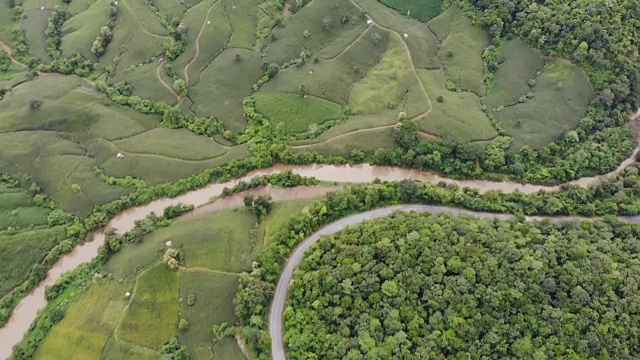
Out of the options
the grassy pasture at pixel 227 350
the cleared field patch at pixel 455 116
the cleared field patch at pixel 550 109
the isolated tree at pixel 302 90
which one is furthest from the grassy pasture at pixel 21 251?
the cleared field patch at pixel 550 109

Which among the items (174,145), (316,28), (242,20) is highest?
(316,28)

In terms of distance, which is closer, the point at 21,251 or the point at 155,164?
the point at 21,251

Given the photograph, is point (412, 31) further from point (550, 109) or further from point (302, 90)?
point (550, 109)

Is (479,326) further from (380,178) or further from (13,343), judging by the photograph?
(13,343)

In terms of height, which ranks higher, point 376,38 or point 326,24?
point 326,24

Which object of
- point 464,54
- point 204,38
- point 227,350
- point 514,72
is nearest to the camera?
point 227,350

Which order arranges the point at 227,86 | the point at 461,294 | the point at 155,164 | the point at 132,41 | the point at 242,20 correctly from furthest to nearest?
1. the point at 242,20
2. the point at 132,41
3. the point at 227,86
4. the point at 155,164
5. the point at 461,294

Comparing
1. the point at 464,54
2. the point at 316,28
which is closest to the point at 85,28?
the point at 316,28
